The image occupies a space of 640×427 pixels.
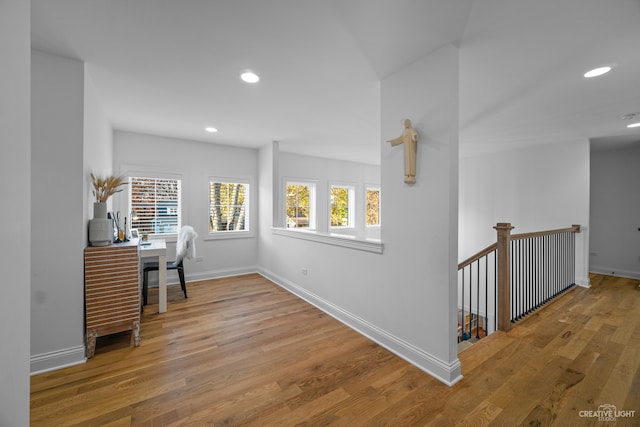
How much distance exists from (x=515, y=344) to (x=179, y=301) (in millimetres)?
4075

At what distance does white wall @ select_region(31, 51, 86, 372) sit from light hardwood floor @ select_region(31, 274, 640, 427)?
276mm

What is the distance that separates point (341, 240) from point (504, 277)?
183cm

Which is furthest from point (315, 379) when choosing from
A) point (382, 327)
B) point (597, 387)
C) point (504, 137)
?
point (504, 137)

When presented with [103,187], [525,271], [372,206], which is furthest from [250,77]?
[372,206]

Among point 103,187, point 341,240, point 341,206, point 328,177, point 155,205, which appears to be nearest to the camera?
point 103,187

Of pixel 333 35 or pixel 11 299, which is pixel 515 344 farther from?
pixel 11 299

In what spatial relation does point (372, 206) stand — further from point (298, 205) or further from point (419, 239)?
point (419, 239)

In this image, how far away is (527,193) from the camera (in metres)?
5.08

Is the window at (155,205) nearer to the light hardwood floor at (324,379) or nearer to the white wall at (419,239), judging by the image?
the light hardwood floor at (324,379)

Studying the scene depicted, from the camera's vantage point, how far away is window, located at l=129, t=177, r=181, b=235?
434cm

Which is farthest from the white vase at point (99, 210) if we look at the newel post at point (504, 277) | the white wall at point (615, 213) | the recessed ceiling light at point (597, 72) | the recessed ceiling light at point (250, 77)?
the white wall at point (615, 213)

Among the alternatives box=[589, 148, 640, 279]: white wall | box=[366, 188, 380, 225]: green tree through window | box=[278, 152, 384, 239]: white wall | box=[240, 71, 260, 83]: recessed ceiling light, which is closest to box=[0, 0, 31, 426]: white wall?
box=[240, 71, 260, 83]: recessed ceiling light

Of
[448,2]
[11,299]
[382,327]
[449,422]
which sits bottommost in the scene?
[449,422]

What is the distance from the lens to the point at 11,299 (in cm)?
81
